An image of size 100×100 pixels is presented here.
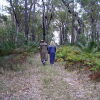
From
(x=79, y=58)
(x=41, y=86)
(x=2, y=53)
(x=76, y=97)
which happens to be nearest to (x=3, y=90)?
(x=41, y=86)

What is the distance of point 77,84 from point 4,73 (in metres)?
3.41

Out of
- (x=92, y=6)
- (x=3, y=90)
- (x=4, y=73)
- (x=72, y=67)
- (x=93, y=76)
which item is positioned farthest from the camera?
(x=92, y=6)

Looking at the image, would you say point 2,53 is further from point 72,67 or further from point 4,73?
point 72,67

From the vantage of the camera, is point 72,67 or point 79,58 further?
point 79,58

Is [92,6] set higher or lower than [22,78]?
higher

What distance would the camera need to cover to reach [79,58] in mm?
11359

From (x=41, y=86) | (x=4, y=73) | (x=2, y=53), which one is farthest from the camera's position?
(x=2, y=53)

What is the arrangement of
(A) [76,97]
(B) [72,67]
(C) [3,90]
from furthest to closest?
1. (B) [72,67]
2. (C) [3,90]
3. (A) [76,97]

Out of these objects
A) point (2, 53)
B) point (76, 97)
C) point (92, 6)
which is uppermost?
point (92, 6)

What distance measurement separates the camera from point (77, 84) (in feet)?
24.0

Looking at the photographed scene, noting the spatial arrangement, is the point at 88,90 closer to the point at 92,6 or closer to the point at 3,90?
the point at 3,90

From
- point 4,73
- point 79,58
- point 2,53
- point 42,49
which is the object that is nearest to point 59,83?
point 4,73

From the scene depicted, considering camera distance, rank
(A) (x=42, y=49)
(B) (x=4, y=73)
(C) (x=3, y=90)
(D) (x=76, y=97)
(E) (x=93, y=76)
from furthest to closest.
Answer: (A) (x=42, y=49)
(B) (x=4, y=73)
(E) (x=93, y=76)
(C) (x=3, y=90)
(D) (x=76, y=97)

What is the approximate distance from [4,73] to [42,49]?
4.01 meters
